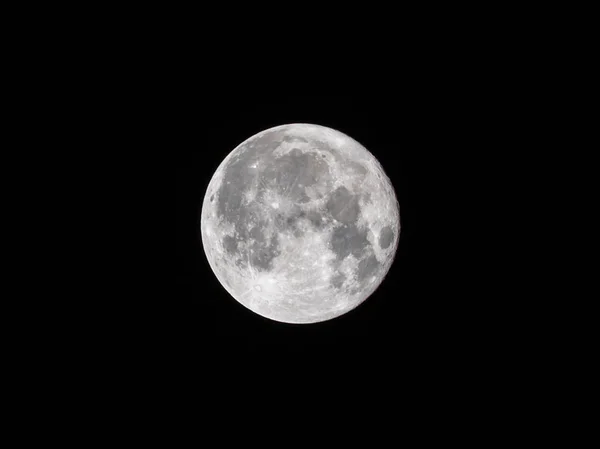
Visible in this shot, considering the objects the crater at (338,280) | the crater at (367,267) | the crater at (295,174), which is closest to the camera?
the crater at (295,174)

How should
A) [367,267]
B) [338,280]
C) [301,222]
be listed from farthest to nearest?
[367,267] → [338,280] → [301,222]

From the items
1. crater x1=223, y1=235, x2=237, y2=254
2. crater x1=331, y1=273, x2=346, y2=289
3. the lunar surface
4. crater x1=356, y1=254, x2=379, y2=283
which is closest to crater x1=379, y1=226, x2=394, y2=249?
the lunar surface

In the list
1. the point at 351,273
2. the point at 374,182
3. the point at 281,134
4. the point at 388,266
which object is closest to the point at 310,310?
the point at 351,273

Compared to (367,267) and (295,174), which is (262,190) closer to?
(295,174)

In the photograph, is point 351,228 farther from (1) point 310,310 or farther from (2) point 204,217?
(2) point 204,217

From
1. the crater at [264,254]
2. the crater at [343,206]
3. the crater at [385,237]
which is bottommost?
the crater at [264,254]

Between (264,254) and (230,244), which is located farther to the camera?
(230,244)

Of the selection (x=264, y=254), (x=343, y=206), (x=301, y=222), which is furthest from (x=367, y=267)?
(x=264, y=254)

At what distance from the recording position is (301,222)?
14.5ft

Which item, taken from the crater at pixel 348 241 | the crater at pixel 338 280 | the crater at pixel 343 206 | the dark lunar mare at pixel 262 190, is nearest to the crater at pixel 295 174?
the dark lunar mare at pixel 262 190

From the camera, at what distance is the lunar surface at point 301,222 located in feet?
14.6

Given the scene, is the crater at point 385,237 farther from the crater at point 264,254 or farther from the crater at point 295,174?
the crater at point 264,254

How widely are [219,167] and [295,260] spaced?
1562 millimetres

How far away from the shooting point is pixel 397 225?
5207mm
